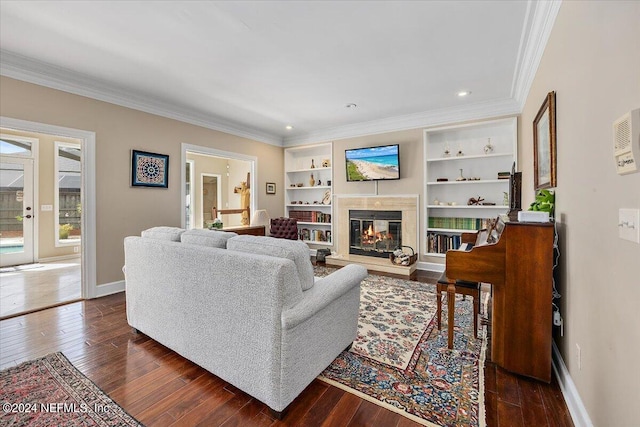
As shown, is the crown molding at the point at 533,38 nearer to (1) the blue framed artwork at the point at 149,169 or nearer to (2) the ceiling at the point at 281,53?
(2) the ceiling at the point at 281,53

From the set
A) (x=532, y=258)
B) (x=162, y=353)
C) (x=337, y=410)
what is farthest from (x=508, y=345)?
(x=162, y=353)

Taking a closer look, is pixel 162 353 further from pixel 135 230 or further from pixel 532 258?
pixel 532 258

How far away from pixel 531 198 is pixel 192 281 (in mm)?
3523

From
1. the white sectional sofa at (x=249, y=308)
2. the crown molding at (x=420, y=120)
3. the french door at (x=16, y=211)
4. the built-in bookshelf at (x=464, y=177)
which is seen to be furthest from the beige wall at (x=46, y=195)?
the built-in bookshelf at (x=464, y=177)

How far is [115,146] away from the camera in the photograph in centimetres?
362

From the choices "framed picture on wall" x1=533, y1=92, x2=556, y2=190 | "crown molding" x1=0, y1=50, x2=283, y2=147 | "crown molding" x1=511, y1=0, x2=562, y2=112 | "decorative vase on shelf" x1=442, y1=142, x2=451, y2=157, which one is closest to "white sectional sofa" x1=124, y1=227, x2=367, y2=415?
"framed picture on wall" x1=533, y1=92, x2=556, y2=190

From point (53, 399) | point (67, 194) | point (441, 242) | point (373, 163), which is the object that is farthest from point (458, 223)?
point (67, 194)

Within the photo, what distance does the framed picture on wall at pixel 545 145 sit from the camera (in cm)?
198

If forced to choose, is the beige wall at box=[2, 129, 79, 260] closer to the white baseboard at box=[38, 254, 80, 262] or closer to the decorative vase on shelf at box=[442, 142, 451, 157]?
the white baseboard at box=[38, 254, 80, 262]

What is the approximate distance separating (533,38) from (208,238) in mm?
3147

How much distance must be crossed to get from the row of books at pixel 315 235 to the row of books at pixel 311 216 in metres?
0.25

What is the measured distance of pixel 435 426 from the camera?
56.7 inches

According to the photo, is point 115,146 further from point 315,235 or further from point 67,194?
point 315,235

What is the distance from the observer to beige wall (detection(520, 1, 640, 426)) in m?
1.01
